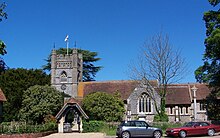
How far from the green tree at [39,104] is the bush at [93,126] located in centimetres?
691

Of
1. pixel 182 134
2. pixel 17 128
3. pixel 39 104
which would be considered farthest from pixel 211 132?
pixel 39 104

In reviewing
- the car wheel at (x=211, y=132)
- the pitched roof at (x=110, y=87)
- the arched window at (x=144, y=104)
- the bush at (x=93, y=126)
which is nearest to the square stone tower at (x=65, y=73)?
the pitched roof at (x=110, y=87)

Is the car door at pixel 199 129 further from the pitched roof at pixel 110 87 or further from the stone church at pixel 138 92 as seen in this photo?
the pitched roof at pixel 110 87

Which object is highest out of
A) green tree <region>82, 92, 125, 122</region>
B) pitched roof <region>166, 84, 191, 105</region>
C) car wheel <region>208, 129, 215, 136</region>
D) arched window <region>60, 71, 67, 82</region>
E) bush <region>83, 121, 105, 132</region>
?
arched window <region>60, 71, 67, 82</region>

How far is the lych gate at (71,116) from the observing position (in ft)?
119

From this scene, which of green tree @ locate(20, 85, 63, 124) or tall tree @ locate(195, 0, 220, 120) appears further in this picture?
green tree @ locate(20, 85, 63, 124)

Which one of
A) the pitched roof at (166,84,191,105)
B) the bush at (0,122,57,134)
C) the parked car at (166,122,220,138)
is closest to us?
the parked car at (166,122,220,138)

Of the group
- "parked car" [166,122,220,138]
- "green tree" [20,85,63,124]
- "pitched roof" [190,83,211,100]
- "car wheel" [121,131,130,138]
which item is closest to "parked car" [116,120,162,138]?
"car wheel" [121,131,130,138]

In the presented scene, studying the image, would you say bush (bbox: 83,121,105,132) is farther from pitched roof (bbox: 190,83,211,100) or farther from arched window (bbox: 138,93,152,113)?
pitched roof (bbox: 190,83,211,100)

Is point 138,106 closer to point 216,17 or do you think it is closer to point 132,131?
point 216,17

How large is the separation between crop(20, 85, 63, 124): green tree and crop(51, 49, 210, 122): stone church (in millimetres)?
8786

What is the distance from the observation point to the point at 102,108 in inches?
1663

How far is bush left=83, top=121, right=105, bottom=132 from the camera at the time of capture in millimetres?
34969

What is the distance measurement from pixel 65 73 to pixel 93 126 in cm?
2401
